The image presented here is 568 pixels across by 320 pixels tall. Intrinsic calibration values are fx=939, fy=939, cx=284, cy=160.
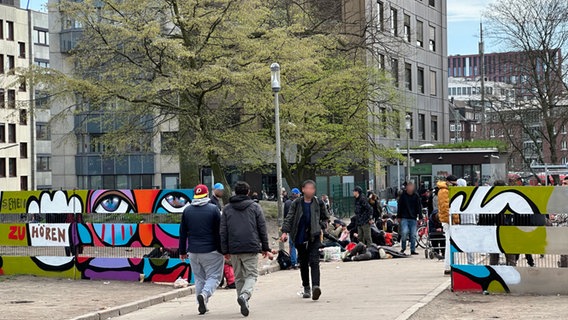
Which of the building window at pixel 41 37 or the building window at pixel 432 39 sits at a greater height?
the building window at pixel 41 37

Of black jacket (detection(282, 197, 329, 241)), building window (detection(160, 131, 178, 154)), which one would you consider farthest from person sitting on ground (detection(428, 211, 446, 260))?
building window (detection(160, 131, 178, 154))

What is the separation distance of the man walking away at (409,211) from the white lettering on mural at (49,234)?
8833 millimetres

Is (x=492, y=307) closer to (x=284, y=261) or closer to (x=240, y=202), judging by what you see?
(x=240, y=202)

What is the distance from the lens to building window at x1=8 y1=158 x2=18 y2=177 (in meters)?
75.1

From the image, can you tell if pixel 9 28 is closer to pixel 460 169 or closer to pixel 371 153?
pixel 460 169

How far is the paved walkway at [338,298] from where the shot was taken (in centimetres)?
1232

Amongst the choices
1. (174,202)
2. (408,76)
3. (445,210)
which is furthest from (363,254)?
(408,76)

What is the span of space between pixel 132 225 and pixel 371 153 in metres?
24.9

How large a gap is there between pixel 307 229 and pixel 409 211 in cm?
1032

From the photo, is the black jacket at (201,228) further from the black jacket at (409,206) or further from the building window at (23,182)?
the building window at (23,182)

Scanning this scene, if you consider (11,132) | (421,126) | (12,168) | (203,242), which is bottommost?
(203,242)

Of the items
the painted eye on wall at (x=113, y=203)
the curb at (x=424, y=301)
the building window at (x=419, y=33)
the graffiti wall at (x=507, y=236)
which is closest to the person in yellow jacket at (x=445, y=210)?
the curb at (x=424, y=301)

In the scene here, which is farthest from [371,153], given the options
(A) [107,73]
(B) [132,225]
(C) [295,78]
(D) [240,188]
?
(D) [240,188]

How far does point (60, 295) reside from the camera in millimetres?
15602
